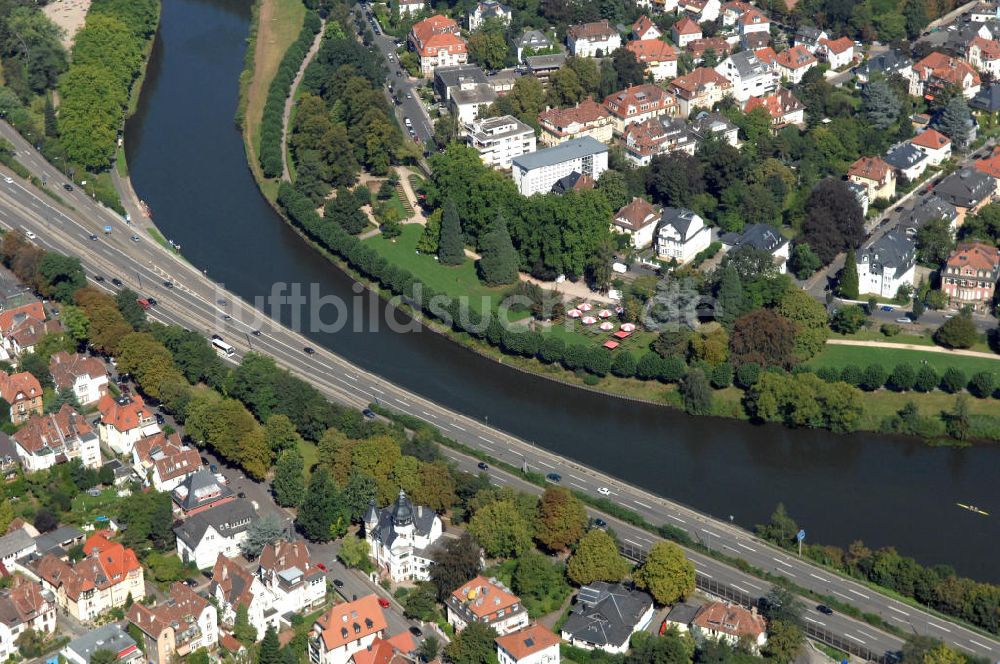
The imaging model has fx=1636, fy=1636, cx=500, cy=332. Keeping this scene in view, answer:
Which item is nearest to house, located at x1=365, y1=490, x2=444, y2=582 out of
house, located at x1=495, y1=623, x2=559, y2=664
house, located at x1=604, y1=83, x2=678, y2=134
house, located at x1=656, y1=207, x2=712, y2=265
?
house, located at x1=495, y1=623, x2=559, y2=664

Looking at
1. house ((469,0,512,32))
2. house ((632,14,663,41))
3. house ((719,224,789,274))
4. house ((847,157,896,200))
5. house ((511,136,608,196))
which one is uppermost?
house ((469,0,512,32))

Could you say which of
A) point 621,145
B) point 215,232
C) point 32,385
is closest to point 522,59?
point 621,145

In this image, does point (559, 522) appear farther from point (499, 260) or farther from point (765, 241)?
point (765, 241)

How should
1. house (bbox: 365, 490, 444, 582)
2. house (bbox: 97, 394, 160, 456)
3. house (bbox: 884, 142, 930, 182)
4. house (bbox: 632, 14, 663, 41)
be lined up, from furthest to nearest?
house (bbox: 632, 14, 663, 41)
house (bbox: 884, 142, 930, 182)
house (bbox: 97, 394, 160, 456)
house (bbox: 365, 490, 444, 582)

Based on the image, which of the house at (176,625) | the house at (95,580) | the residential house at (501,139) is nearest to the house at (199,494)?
the house at (95,580)

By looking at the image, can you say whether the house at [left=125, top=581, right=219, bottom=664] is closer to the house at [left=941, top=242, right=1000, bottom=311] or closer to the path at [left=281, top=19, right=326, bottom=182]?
the house at [left=941, top=242, right=1000, bottom=311]

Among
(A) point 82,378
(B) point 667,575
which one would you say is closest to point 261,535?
(B) point 667,575

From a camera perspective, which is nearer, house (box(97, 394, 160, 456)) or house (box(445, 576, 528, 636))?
house (box(445, 576, 528, 636))

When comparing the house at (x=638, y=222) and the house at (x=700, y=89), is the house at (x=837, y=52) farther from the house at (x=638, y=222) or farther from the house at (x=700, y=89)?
the house at (x=638, y=222)
